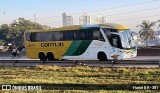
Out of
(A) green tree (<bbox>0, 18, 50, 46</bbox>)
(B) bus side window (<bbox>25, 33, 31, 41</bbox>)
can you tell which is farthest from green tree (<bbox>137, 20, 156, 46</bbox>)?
(B) bus side window (<bbox>25, 33, 31, 41</bbox>)

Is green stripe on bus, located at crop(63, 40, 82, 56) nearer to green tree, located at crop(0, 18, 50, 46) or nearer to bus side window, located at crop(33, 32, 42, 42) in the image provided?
bus side window, located at crop(33, 32, 42, 42)

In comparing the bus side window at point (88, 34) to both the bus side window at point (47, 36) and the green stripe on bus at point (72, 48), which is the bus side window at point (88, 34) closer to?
the green stripe on bus at point (72, 48)

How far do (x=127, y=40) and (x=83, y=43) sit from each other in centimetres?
379

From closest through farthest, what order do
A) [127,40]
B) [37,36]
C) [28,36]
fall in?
[127,40]
[37,36]
[28,36]

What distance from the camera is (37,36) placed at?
A: 32.8m

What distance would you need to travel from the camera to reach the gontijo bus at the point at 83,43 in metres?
27.2

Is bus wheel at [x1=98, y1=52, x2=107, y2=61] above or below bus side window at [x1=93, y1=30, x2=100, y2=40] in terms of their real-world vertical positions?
below

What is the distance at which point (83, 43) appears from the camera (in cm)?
2891

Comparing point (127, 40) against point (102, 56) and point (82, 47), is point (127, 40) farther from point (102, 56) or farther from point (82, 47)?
point (82, 47)

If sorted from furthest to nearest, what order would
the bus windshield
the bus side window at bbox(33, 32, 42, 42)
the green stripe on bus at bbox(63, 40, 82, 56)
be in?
the bus side window at bbox(33, 32, 42, 42), the green stripe on bus at bbox(63, 40, 82, 56), the bus windshield

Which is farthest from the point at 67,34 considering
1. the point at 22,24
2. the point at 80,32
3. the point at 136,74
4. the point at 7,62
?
the point at 22,24

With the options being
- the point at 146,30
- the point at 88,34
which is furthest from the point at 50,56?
the point at 146,30

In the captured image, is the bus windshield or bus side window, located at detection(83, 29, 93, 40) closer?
the bus windshield

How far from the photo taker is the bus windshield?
27.2 meters
